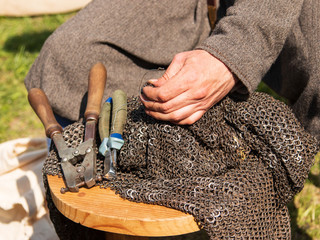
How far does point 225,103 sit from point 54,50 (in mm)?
Answer: 668

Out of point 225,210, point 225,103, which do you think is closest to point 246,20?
point 225,103

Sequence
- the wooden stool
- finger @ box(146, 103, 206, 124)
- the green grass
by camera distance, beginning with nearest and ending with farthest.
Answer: the wooden stool
finger @ box(146, 103, 206, 124)
the green grass

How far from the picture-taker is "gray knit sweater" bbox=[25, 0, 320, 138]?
1363 mm

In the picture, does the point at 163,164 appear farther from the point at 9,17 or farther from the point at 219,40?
the point at 9,17

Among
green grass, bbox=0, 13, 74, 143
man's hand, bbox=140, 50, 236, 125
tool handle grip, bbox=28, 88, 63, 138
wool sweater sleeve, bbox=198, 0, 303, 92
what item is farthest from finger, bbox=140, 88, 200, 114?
green grass, bbox=0, 13, 74, 143

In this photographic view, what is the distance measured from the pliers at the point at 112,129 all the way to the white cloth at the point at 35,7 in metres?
3.25

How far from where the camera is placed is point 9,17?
4871mm

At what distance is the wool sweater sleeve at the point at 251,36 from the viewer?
115 cm

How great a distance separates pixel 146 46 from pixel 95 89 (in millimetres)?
312

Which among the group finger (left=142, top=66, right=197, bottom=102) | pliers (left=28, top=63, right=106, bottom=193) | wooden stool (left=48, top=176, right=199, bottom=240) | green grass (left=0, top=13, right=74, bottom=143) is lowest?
green grass (left=0, top=13, right=74, bottom=143)

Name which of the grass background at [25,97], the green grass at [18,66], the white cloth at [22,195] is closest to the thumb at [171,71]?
the white cloth at [22,195]

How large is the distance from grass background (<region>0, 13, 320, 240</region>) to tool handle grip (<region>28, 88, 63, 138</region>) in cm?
142

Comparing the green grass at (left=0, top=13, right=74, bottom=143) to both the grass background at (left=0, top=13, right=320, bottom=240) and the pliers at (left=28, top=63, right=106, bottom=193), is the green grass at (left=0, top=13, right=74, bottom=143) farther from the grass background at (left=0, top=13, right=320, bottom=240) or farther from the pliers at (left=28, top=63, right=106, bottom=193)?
the pliers at (left=28, top=63, right=106, bottom=193)

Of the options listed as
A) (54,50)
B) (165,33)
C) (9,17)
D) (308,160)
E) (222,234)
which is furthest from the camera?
(9,17)
